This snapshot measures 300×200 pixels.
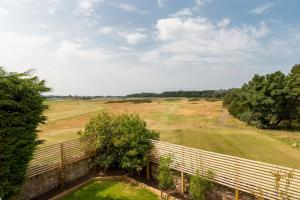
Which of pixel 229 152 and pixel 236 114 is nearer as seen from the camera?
pixel 229 152

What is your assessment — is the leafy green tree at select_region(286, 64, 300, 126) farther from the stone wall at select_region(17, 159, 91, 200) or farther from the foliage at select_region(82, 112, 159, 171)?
the stone wall at select_region(17, 159, 91, 200)

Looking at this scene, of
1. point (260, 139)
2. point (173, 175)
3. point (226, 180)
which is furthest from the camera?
point (260, 139)

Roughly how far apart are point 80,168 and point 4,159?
14.7ft

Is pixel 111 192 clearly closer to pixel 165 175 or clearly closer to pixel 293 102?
pixel 165 175

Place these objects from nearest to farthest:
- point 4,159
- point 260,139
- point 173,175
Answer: point 4,159 → point 173,175 → point 260,139

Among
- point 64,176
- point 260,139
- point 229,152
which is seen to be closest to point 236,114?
point 260,139

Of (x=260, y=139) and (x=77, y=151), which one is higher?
(x=77, y=151)

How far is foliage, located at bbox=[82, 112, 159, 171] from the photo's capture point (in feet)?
36.3

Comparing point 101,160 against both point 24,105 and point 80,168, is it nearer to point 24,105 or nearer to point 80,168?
point 80,168

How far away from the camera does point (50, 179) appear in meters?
10.1

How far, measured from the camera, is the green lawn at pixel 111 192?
9539mm

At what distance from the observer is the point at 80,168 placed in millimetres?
11617

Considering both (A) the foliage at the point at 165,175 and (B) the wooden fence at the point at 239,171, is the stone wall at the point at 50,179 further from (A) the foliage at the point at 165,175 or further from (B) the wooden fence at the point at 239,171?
(A) the foliage at the point at 165,175

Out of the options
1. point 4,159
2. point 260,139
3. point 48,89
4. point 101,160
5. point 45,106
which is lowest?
point 260,139
